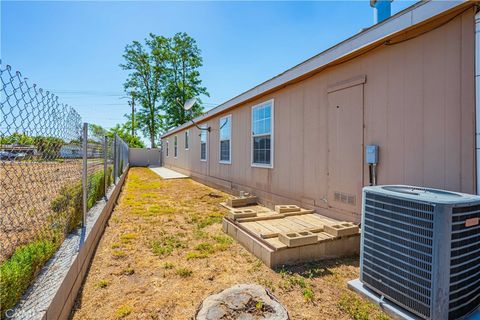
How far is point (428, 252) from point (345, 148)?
2.13 m

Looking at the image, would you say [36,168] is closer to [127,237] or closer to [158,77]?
[127,237]

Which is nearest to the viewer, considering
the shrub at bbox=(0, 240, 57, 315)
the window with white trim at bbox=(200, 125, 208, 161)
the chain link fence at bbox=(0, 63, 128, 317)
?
the shrub at bbox=(0, 240, 57, 315)

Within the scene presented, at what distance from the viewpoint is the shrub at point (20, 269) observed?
1.40m

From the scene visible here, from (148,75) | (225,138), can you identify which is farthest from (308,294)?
(148,75)

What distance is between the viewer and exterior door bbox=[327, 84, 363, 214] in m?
3.47

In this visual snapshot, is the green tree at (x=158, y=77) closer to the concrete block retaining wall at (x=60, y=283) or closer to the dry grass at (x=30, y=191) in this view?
the dry grass at (x=30, y=191)

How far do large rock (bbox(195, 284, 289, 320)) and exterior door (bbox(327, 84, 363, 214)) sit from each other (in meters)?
2.07

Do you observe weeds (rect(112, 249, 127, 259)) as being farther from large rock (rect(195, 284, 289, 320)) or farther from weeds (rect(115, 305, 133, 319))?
large rock (rect(195, 284, 289, 320))

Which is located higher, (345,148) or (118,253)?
(345,148)

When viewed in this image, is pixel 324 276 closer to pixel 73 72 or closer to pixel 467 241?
pixel 467 241

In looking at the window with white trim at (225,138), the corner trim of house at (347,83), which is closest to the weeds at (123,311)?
the corner trim of house at (347,83)

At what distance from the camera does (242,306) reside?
5.99ft

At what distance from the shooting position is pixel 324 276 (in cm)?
253

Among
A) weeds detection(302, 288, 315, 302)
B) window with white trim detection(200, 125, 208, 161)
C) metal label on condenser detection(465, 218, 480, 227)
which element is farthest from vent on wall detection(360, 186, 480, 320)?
window with white trim detection(200, 125, 208, 161)
